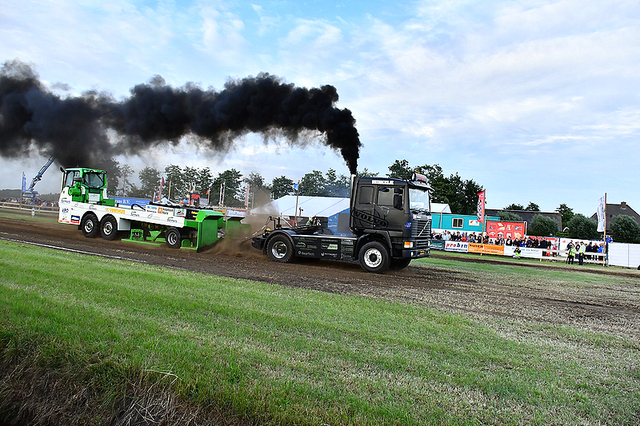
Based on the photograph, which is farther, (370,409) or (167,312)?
(167,312)

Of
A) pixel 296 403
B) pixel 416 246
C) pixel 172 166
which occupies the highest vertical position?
pixel 172 166

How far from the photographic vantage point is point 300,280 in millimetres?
9922

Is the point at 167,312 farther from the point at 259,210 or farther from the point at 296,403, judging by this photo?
the point at 259,210

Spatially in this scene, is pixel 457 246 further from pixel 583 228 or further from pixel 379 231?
pixel 583 228

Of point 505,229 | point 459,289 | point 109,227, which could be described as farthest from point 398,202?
point 505,229

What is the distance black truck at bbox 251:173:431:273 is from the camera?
1212 centimetres

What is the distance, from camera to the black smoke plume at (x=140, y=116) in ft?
63.4

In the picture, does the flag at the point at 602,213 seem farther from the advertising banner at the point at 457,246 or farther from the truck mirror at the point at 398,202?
the truck mirror at the point at 398,202

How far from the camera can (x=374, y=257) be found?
41.0 ft

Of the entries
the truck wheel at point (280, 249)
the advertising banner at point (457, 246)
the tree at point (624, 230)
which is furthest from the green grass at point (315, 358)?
the tree at point (624, 230)

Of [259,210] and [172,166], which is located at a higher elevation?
[172,166]

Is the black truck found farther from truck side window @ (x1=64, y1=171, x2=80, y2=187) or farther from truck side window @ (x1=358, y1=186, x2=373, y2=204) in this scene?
truck side window @ (x1=64, y1=171, x2=80, y2=187)

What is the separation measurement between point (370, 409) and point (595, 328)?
5.18m

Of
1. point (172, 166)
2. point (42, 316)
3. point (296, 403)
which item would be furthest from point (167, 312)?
point (172, 166)
